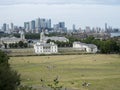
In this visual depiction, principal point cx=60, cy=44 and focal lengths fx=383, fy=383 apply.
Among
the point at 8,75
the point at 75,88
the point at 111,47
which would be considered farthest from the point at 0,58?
the point at 111,47

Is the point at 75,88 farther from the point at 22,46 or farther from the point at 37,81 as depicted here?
the point at 22,46

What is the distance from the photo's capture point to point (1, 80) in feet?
61.1

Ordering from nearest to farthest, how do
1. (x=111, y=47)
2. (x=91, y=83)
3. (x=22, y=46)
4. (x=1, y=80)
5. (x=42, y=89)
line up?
1. (x=1, y=80)
2. (x=42, y=89)
3. (x=91, y=83)
4. (x=111, y=47)
5. (x=22, y=46)

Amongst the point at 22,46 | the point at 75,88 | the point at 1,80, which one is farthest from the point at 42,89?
the point at 22,46

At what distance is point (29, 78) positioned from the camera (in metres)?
37.0

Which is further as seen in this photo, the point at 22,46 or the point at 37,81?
the point at 22,46

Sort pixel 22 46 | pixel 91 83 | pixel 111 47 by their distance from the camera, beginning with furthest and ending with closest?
pixel 22 46, pixel 111 47, pixel 91 83

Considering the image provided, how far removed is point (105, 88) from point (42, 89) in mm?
4893

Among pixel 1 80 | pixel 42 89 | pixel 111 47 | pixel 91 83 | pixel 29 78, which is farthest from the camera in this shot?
pixel 111 47

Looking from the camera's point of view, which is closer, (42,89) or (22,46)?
(42,89)

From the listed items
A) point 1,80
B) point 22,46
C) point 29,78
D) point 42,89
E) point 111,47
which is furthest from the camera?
point 22,46

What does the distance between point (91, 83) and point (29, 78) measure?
7.01 metres

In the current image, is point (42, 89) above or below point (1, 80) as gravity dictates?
below

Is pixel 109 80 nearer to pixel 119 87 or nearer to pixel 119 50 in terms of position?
pixel 119 87
